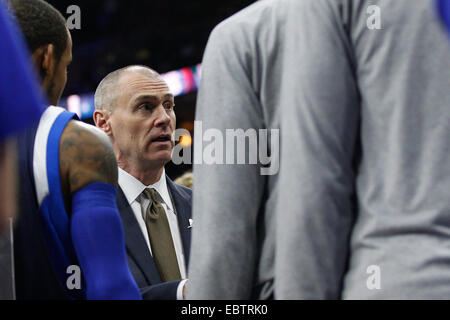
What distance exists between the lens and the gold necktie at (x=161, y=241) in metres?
2.40

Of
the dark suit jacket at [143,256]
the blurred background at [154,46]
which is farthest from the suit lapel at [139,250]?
the blurred background at [154,46]

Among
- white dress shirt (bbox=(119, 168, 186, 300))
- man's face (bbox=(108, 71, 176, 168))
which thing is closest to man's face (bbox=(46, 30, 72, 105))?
white dress shirt (bbox=(119, 168, 186, 300))

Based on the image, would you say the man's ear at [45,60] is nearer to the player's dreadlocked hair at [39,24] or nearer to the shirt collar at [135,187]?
the player's dreadlocked hair at [39,24]

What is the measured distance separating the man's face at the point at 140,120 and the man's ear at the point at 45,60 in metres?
1.05

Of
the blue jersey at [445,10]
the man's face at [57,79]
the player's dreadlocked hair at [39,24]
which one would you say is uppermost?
the player's dreadlocked hair at [39,24]

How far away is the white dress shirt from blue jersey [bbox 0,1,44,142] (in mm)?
1621

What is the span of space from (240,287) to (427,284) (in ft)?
1.23

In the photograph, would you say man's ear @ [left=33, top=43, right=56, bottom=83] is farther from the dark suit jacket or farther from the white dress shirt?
the white dress shirt

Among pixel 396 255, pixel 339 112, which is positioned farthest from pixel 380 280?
pixel 339 112

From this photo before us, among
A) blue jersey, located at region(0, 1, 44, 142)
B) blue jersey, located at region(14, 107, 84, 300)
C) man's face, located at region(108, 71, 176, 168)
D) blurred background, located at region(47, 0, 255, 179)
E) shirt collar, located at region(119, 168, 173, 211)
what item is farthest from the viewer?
blurred background, located at region(47, 0, 255, 179)

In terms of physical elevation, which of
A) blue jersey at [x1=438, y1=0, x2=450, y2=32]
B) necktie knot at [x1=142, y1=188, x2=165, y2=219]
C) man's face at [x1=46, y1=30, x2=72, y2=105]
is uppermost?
blue jersey at [x1=438, y1=0, x2=450, y2=32]

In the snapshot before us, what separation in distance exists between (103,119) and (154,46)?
7655mm

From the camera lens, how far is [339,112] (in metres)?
1.40

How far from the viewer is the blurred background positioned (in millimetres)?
10086
